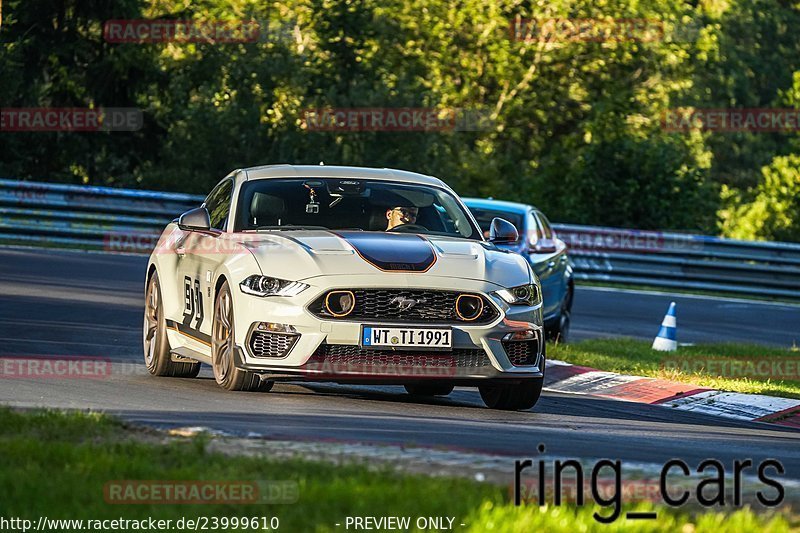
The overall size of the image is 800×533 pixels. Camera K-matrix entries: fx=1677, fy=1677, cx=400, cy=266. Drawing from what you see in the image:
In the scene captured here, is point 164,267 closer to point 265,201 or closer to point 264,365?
point 265,201

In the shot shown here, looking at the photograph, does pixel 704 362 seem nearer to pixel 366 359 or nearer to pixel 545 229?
pixel 545 229

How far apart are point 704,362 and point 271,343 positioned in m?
7.49

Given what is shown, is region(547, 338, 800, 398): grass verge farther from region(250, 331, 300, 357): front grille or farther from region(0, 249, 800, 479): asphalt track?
region(250, 331, 300, 357): front grille

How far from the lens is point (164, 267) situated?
13.1m

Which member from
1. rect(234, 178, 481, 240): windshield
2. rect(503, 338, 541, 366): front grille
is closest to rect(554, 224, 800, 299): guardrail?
rect(234, 178, 481, 240): windshield

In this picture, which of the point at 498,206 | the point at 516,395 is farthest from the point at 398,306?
the point at 498,206

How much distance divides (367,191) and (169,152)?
85.6ft

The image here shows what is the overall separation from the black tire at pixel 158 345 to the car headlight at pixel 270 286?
78.8 inches

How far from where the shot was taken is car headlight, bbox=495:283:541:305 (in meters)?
11.1

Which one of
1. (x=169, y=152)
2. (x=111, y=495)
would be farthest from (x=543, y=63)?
(x=111, y=495)

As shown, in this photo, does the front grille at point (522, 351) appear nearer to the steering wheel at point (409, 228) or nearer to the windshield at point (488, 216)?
the steering wheel at point (409, 228)

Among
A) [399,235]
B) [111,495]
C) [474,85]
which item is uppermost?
[474,85]

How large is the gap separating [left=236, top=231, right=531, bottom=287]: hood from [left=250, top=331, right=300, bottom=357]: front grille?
1.26ft

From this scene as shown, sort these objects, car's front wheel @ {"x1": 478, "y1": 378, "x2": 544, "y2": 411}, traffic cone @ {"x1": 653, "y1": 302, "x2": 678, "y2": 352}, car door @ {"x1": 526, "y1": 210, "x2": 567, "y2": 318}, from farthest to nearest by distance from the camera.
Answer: traffic cone @ {"x1": 653, "y1": 302, "x2": 678, "y2": 352} < car door @ {"x1": 526, "y1": 210, "x2": 567, "y2": 318} < car's front wheel @ {"x1": 478, "y1": 378, "x2": 544, "y2": 411}
